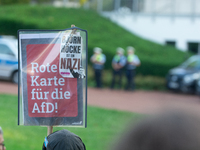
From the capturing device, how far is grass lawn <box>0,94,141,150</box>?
6.78 m

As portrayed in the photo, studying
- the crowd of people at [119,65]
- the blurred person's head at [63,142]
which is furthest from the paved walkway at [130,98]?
the blurred person's head at [63,142]

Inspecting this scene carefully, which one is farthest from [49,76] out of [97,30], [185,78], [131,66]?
[97,30]

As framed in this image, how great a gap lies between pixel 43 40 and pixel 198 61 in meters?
14.2

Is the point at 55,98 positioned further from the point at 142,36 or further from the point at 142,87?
the point at 142,36

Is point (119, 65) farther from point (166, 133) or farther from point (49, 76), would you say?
point (166, 133)

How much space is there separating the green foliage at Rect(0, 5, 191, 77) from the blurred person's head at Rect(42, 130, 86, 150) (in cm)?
1611

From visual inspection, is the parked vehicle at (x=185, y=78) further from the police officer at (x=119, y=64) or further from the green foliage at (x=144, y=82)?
the police officer at (x=119, y=64)

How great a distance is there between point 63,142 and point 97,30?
21938 millimetres

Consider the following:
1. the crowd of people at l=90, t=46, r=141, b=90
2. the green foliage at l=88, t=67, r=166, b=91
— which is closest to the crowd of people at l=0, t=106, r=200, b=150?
the crowd of people at l=90, t=46, r=141, b=90

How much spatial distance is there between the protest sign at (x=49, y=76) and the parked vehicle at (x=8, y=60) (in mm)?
11340

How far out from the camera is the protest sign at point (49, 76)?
120 inches

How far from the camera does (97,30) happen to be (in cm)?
2380

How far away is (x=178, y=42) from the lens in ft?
81.7

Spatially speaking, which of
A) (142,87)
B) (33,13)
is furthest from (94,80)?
(33,13)
